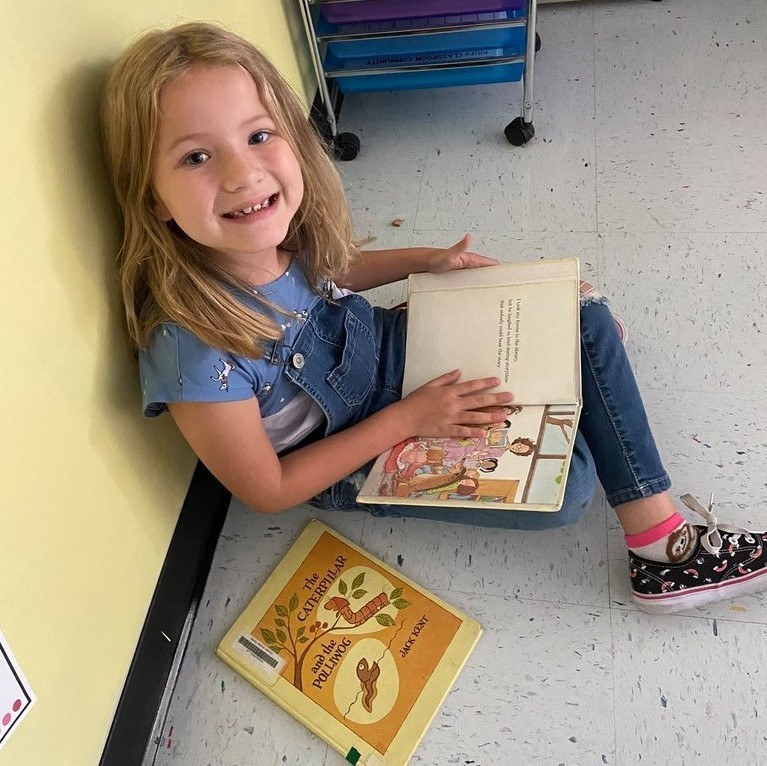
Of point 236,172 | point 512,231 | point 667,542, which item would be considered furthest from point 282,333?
point 512,231

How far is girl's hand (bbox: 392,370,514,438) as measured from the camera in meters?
0.94

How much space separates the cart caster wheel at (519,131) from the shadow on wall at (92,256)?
959mm

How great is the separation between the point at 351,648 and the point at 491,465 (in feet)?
1.13

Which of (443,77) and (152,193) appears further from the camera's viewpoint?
(443,77)

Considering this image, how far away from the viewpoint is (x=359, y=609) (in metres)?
1.04

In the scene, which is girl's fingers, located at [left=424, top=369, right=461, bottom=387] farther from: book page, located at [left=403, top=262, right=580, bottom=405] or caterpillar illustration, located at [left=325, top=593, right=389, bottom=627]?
caterpillar illustration, located at [left=325, top=593, right=389, bottom=627]

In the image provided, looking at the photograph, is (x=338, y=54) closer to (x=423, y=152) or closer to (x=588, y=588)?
(x=423, y=152)

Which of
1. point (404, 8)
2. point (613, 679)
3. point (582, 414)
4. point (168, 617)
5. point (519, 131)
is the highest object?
point (404, 8)

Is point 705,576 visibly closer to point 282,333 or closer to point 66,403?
point 282,333

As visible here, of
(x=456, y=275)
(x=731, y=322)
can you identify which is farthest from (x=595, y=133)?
(x=456, y=275)

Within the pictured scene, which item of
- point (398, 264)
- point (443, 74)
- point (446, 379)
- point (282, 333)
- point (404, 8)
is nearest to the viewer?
point (282, 333)

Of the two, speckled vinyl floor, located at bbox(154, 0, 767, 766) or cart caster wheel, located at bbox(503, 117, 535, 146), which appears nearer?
speckled vinyl floor, located at bbox(154, 0, 767, 766)

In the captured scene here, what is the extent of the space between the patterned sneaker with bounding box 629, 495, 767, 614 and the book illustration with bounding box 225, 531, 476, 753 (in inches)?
10.3

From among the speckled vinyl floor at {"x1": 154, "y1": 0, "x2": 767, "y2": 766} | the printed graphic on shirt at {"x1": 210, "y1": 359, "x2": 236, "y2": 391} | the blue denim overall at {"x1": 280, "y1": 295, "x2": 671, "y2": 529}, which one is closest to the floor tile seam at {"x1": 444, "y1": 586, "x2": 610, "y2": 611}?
the speckled vinyl floor at {"x1": 154, "y1": 0, "x2": 767, "y2": 766}
